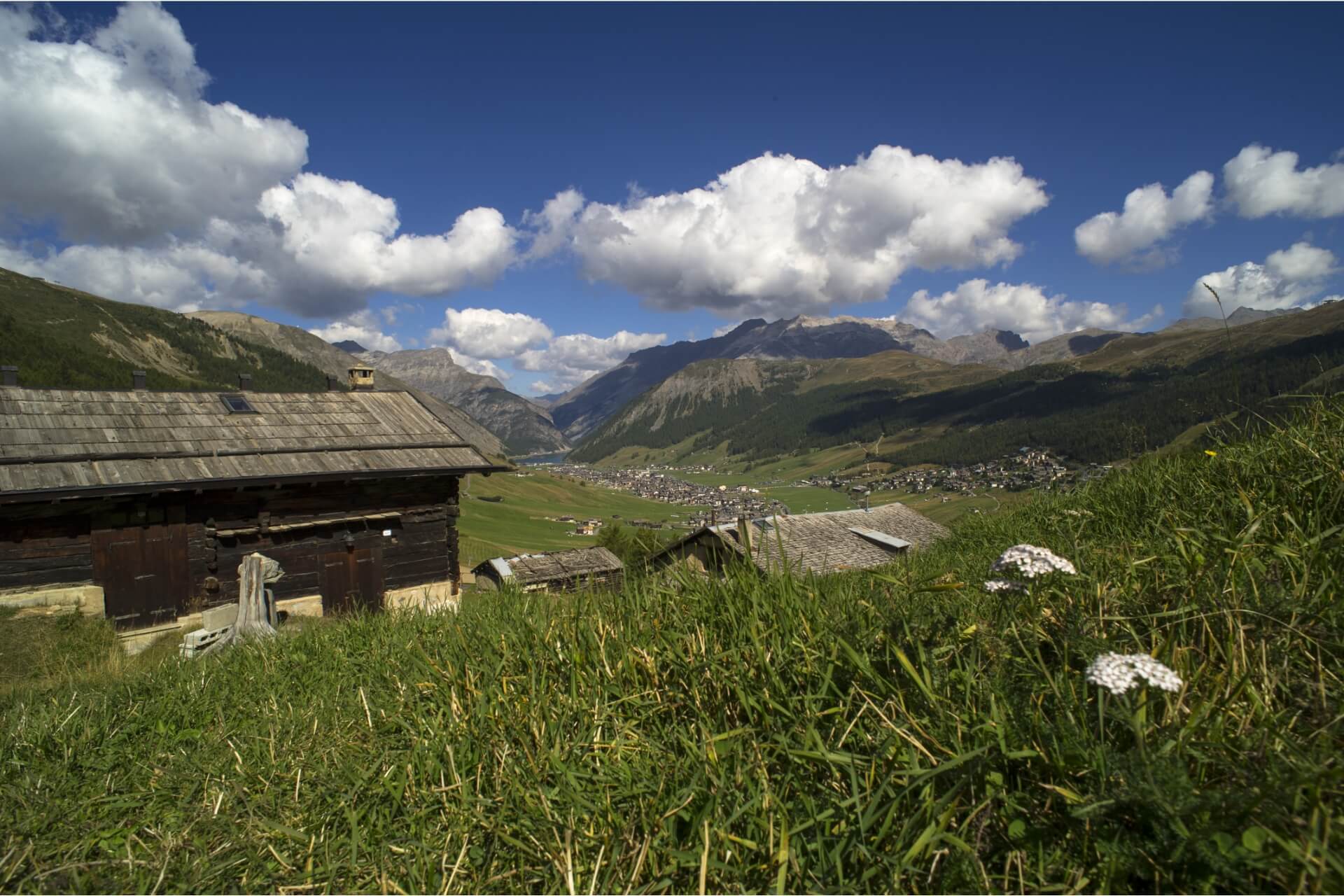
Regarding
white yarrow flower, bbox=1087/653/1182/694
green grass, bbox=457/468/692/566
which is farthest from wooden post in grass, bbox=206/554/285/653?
green grass, bbox=457/468/692/566

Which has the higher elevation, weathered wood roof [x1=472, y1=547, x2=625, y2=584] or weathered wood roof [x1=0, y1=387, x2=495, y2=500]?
weathered wood roof [x1=0, y1=387, x2=495, y2=500]

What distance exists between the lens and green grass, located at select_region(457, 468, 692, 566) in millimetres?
85963

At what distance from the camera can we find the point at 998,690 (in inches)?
95.3

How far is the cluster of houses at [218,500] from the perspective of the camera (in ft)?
44.1

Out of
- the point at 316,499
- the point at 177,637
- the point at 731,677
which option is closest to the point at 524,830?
the point at 731,677

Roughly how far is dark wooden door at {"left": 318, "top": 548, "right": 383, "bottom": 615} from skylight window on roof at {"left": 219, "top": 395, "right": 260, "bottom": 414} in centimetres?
449

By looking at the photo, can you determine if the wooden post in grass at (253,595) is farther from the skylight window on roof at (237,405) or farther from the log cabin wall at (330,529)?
the skylight window on roof at (237,405)

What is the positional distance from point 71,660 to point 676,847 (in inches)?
504

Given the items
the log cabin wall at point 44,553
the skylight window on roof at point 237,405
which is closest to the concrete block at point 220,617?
the log cabin wall at point 44,553

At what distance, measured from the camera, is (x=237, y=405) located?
17.6 metres

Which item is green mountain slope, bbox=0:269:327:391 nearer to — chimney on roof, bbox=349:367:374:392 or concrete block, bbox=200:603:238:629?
chimney on roof, bbox=349:367:374:392

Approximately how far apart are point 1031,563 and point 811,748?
1.24 m

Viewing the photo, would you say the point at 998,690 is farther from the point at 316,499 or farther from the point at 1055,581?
the point at 316,499

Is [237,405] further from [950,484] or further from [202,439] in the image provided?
[950,484]
